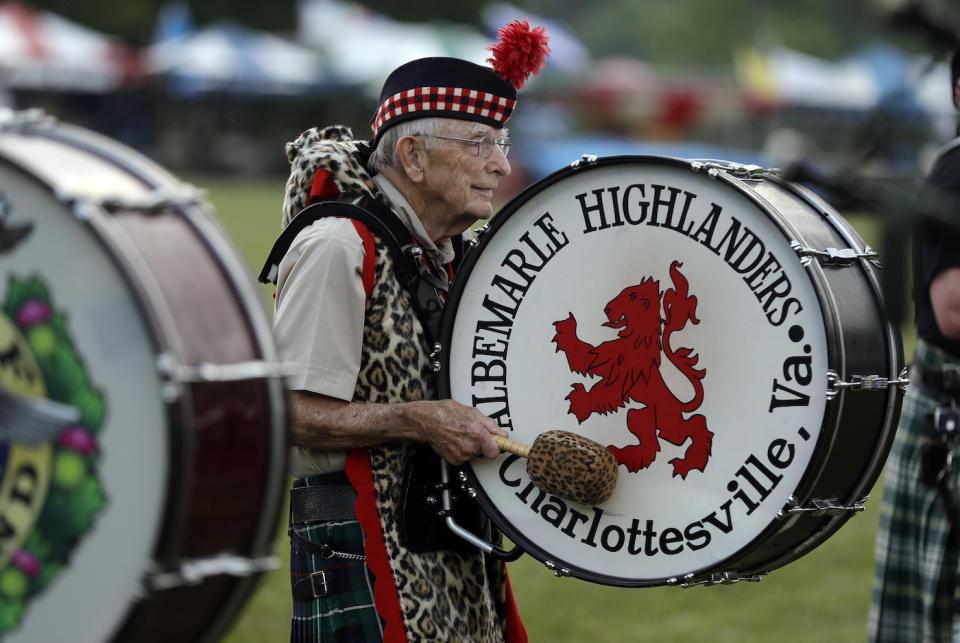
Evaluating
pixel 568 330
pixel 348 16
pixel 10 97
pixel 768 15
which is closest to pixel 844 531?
pixel 568 330

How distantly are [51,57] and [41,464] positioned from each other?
100.0 ft

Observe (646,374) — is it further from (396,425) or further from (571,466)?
(396,425)

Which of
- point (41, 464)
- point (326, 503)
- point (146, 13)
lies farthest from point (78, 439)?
point (146, 13)

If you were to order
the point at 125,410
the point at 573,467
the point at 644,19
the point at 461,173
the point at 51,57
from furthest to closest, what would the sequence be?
the point at 644,19 → the point at 51,57 → the point at 461,173 → the point at 573,467 → the point at 125,410

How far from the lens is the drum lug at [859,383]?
248 centimetres

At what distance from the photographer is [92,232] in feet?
6.26

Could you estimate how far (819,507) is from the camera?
8.37 feet

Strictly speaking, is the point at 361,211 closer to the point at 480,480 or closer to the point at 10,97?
the point at 480,480

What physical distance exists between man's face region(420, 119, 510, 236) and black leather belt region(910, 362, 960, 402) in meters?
1.22

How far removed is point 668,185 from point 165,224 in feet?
A: 3.67

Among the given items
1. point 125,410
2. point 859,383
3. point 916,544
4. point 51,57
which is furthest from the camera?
point 51,57

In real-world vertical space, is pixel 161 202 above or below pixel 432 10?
below

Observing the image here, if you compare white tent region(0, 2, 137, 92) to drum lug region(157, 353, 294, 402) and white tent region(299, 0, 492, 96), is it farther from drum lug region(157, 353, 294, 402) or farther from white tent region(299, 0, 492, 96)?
drum lug region(157, 353, 294, 402)

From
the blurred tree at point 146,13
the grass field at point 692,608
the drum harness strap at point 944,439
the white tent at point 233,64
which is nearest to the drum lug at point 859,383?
the drum harness strap at point 944,439
